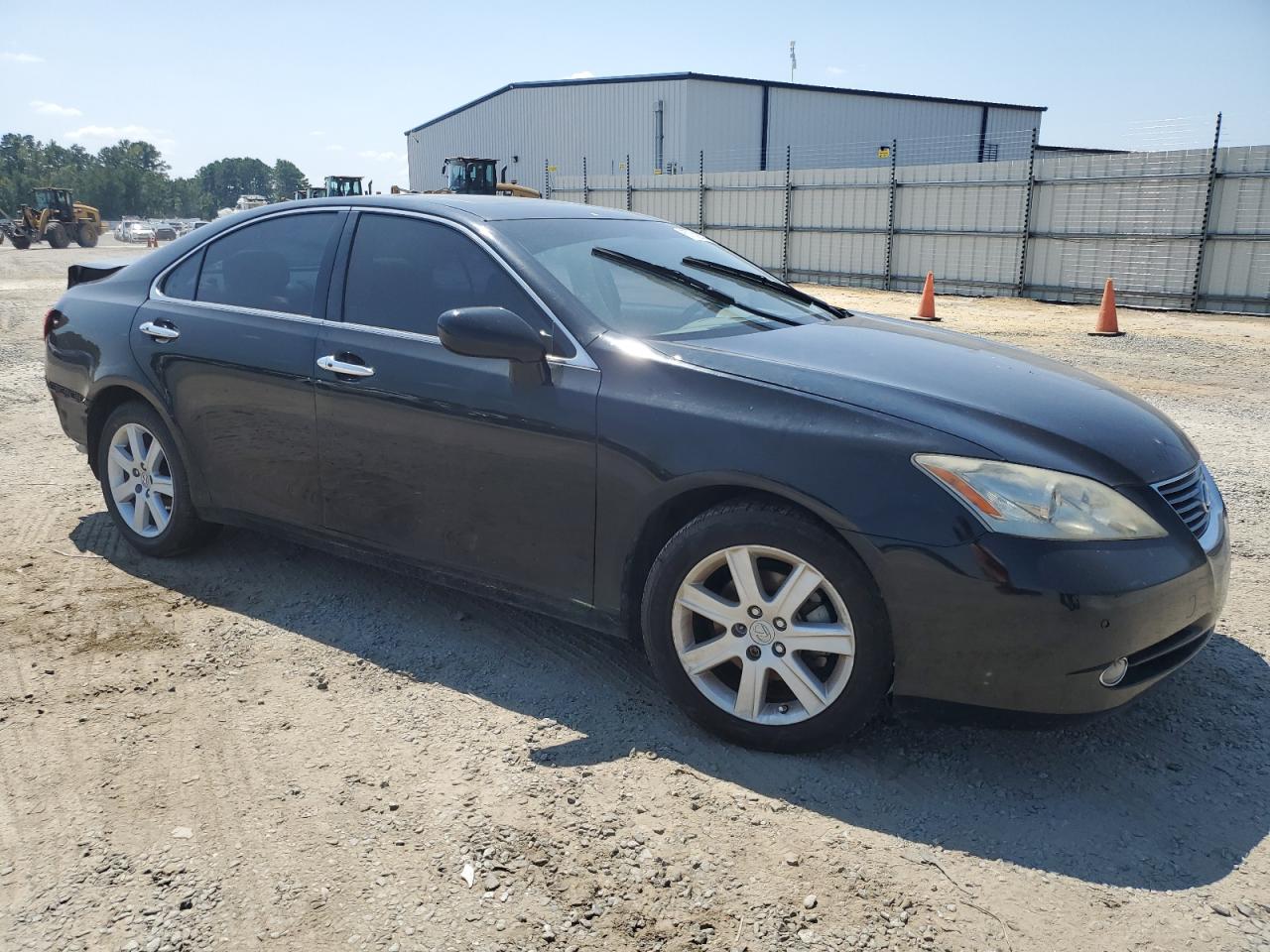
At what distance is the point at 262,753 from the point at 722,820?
137 centimetres

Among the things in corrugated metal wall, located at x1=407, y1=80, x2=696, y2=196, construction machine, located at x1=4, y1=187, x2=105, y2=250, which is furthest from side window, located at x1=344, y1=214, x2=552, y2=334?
construction machine, located at x1=4, y1=187, x2=105, y2=250

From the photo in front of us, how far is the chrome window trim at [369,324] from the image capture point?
323 cm

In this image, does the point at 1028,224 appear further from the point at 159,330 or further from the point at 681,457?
the point at 681,457

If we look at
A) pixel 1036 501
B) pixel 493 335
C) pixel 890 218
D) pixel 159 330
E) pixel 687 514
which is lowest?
pixel 687 514

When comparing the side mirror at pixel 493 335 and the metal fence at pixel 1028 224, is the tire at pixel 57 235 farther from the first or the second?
the side mirror at pixel 493 335

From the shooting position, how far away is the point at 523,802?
2.71m

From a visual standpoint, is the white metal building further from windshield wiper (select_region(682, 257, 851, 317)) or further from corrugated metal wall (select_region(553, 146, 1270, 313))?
windshield wiper (select_region(682, 257, 851, 317))

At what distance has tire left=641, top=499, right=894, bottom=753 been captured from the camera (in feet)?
8.95

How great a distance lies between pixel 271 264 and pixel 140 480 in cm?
122

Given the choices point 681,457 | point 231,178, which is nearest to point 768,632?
point 681,457

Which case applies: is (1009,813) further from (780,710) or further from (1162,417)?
(1162,417)

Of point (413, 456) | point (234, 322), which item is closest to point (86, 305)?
point (234, 322)

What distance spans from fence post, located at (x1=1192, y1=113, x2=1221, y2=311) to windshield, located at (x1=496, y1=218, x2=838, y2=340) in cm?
1589

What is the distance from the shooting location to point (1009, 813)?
8.78ft
